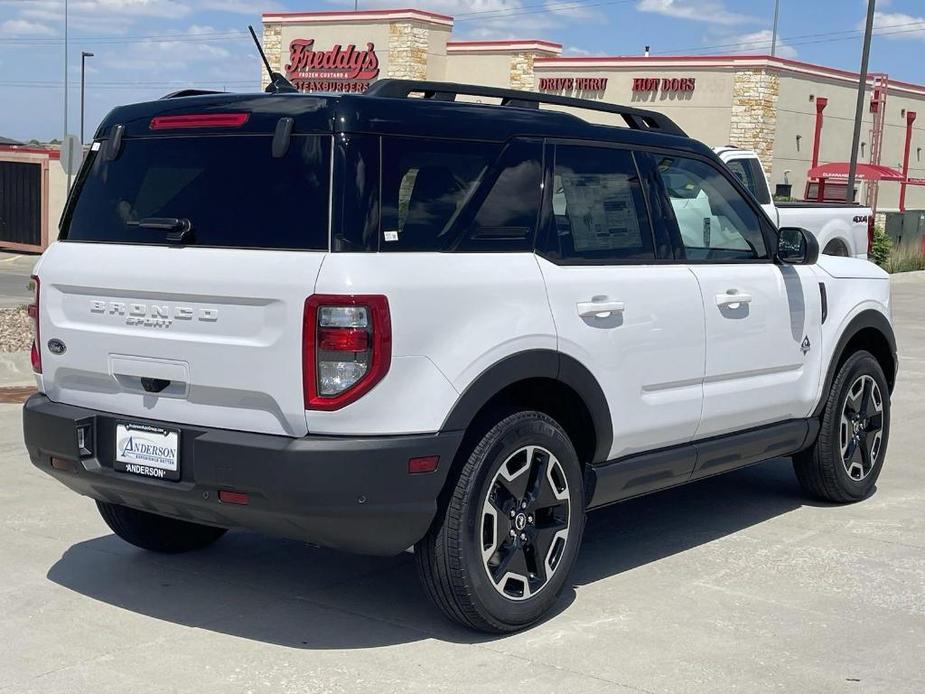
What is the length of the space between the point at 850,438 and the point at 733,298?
1.60 meters

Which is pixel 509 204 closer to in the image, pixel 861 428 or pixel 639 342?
pixel 639 342

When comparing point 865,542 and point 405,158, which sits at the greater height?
point 405,158

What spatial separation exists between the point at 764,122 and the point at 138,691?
34040mm

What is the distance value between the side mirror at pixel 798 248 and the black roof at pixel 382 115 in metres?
1.27

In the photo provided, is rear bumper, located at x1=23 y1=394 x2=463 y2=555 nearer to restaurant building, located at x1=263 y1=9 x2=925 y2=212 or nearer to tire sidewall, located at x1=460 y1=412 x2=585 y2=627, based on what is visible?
tire sidewall, located at x1=460 y1=412 x2=585 y2=627

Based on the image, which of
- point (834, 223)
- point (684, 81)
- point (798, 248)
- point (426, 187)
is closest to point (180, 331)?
point (426, 187)

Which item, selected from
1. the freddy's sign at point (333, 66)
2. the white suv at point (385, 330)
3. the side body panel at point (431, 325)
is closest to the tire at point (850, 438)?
Result: the white suv at point (385, 330)

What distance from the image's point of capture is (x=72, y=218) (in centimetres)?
541

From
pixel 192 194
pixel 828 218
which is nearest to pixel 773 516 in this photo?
pixel 192 194

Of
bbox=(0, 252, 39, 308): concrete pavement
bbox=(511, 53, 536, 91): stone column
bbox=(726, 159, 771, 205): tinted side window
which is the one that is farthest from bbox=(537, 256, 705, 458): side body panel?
bbox=(511, 53, 536, 91): stone column

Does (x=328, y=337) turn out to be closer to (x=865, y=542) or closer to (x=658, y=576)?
(x=658, y=576)

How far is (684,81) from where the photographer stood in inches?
1476

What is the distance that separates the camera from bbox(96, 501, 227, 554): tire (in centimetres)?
600

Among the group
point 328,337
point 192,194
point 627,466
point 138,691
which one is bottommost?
point 138,691
